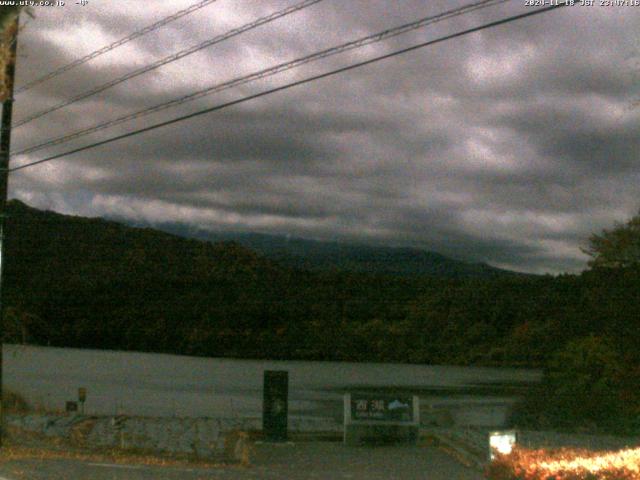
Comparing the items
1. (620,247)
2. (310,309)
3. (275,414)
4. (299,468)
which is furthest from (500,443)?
(310,309)

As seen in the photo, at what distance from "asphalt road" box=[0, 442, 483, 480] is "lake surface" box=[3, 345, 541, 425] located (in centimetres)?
2565

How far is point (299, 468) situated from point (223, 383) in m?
75.2

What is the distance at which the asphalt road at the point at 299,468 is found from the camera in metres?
12.4

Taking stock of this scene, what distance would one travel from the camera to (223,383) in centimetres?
8912

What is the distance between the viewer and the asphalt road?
12375 millimetres

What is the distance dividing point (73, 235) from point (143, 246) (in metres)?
7.72

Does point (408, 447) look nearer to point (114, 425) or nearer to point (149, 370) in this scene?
point (114, 425)

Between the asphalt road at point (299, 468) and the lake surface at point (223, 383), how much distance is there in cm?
2565

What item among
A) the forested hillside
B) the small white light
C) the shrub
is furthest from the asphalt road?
the forested hillside

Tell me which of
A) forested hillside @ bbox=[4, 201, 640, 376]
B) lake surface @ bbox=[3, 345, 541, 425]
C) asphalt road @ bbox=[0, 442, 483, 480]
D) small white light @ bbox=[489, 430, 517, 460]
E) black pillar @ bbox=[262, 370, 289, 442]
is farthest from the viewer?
lake surface @ bbox=[3, 345, 541, 425]

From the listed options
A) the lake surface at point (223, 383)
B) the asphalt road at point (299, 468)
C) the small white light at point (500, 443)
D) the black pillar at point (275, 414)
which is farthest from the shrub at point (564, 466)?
the lake surface at point (223, 383)

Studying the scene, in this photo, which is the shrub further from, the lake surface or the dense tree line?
the lake surface

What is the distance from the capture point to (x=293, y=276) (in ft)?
300

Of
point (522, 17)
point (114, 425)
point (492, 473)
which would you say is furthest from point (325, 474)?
point (114, 425)
